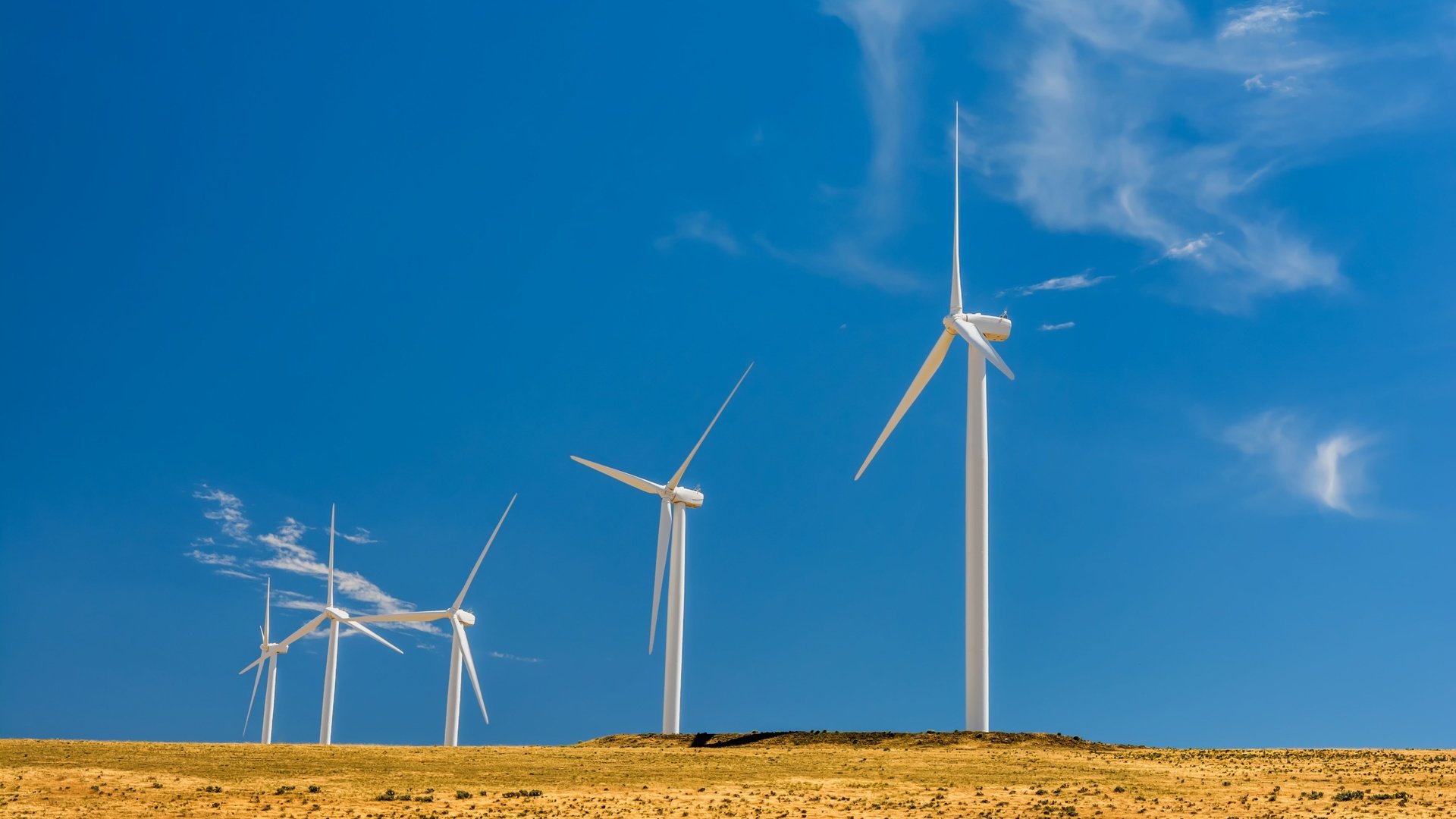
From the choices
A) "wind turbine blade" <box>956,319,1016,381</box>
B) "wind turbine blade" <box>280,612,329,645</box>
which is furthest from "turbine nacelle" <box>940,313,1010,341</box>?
"wind turbine blade" <box>280,612,329,645</box>

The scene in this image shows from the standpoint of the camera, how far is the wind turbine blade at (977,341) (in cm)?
7546

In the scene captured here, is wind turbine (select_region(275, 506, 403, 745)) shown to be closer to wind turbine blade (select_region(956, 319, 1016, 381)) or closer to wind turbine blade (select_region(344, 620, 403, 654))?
wind turbine blade (select_region(344, 620, 403, 654))

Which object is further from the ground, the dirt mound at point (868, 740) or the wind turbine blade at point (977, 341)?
the wind turbine blade at point (977, 341)

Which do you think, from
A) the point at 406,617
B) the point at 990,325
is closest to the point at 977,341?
the point at 990,325

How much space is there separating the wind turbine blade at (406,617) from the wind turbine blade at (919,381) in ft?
177

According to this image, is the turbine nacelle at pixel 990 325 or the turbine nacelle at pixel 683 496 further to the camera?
the turbine nacelle at pixel 683 496

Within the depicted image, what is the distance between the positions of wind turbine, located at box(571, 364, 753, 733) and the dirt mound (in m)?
10.7

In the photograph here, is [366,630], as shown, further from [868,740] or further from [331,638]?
[868,740]

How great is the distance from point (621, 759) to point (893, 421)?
26147 mm

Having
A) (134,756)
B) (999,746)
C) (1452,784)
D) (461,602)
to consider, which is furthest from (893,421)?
(461,602)

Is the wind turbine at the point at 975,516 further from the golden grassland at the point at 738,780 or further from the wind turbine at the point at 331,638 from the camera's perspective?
the wind turbine at the point at 331,638

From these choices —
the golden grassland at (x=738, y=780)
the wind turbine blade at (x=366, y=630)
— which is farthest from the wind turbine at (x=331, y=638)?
the golden grassland at (x=738, y=780)

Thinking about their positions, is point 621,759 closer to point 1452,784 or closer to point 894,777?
point 894,777

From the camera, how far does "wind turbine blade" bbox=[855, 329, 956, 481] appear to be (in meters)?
81.5
